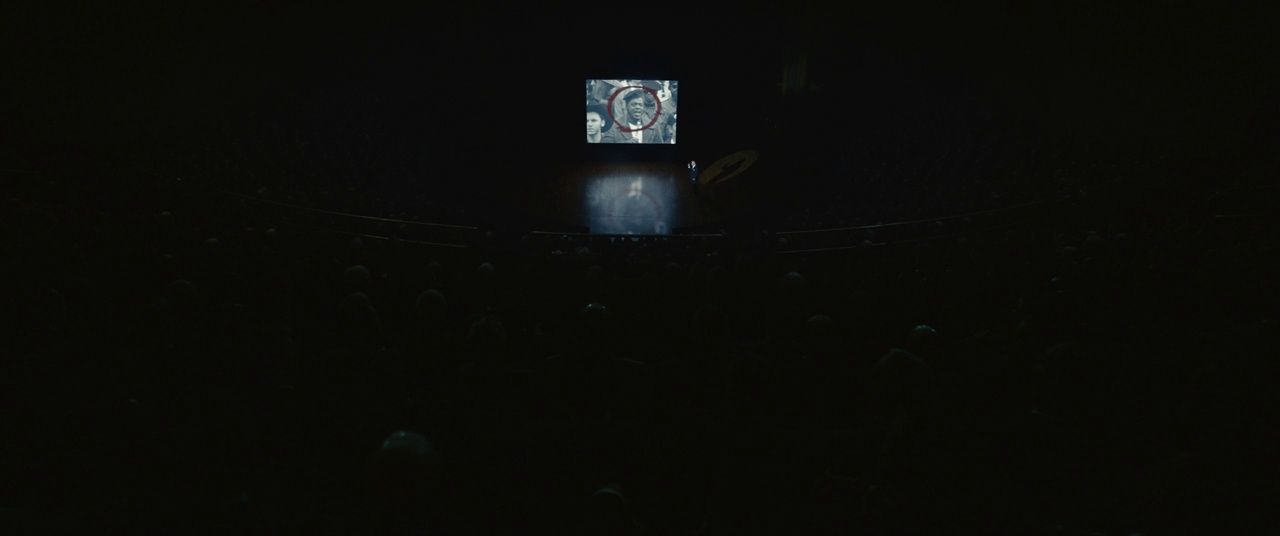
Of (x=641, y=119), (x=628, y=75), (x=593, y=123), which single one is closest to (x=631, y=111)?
(x=641, y=119)

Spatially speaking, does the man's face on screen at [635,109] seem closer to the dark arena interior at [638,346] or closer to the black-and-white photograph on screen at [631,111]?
the black-and-white photograph on screen at [631,111]

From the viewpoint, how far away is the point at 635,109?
17.5 m

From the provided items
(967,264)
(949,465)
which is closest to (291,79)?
(967,264)

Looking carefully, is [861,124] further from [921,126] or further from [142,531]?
[142,531]

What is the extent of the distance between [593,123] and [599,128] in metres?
0.21

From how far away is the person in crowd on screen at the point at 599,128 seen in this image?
17.6m

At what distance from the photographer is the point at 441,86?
696 inches

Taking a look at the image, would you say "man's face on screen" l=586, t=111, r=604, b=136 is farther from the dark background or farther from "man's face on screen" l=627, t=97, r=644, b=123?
"man's face on screen" l=627, t=97, r=644, b=123

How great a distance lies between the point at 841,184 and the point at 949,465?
1185cm

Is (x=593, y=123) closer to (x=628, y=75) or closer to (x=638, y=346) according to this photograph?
(x=628, y=75)

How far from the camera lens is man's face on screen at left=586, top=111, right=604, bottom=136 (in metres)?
17.6

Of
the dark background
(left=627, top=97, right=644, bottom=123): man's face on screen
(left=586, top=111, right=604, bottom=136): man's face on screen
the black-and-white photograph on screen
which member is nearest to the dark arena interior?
the dark background

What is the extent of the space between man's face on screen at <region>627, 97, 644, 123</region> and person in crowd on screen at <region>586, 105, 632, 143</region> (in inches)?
22.4

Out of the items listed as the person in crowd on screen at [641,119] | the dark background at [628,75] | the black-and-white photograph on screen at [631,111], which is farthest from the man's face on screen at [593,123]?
the person in crowd on screen at [641,119]
